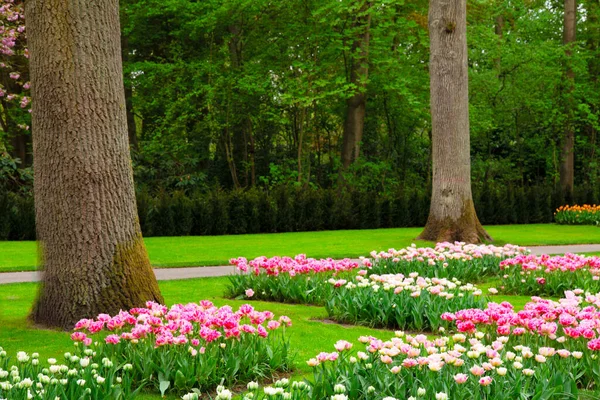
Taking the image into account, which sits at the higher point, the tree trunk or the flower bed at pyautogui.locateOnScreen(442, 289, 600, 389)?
the tree trunk

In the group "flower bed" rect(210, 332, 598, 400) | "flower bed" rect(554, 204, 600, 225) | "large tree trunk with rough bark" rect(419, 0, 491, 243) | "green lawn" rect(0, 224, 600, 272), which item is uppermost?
"large tree trunk with rough bark" rect(419, 0, 491, 243)

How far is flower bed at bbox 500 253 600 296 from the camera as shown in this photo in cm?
868

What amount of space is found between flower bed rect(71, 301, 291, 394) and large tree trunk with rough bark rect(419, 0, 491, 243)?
10.7m

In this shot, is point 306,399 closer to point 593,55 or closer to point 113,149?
point 113,149

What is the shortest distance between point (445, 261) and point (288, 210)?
38.0ft

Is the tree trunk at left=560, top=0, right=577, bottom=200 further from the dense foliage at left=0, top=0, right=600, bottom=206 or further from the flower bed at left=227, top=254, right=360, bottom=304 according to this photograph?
the flower bed at left=227, top=254, right=360, bottom=304

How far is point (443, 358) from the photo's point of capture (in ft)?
13.2

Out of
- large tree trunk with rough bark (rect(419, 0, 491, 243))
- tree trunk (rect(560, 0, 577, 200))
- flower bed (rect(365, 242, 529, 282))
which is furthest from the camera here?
tree trunk (rect(560, 0, 577, 200))

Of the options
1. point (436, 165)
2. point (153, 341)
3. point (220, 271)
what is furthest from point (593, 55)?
point (153, 341)

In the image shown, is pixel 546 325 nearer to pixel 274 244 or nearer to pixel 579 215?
pixel 274 244

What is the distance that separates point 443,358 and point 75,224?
3.78 meters

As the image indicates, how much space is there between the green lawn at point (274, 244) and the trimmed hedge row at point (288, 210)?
1.09 m

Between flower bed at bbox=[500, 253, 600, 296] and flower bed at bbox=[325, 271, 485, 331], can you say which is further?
flower bed at bbox=[500, 253, 600, 296]

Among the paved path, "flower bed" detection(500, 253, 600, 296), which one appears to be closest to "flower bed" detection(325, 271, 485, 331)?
"flower bed" detection(500, 253, 600, 296)
